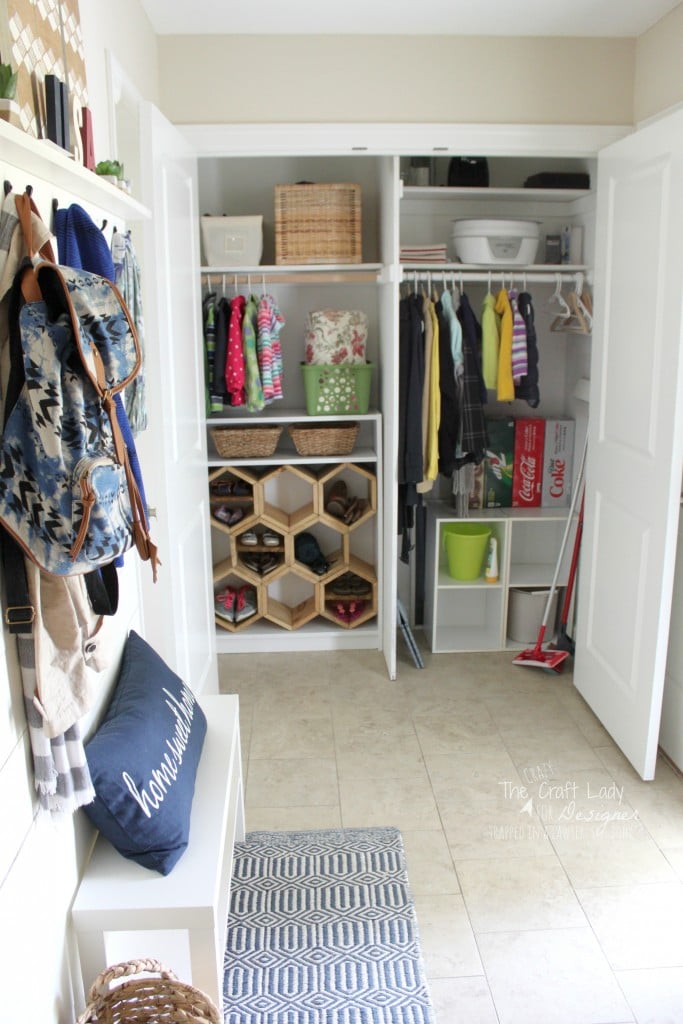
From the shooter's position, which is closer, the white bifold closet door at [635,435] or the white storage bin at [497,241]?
the white bifold closet door at [635,435]

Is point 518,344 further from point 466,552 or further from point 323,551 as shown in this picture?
point 323,551

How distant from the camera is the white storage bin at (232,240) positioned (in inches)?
137

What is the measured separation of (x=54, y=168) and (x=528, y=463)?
2.92 m

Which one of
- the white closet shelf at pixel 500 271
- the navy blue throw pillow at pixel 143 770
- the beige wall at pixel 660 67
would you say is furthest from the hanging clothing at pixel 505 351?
the navy blue throw pillow at pixel 143 770

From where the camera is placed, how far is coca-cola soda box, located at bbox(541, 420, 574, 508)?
3.88 meters

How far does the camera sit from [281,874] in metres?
2.35

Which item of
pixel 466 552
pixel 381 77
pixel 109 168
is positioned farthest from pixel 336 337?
pixel 109 168

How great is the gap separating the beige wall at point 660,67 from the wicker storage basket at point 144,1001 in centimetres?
287

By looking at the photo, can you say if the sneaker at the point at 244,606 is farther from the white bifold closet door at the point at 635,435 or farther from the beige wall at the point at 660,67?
the beige wall at the point at 660,67

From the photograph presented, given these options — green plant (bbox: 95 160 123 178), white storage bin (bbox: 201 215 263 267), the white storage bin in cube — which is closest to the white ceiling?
white storage bin (bbox: 201 215 263 267)

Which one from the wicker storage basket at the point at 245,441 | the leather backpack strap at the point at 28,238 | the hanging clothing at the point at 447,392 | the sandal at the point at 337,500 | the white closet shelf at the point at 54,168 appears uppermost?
the white closet shelf at the point at 54,168

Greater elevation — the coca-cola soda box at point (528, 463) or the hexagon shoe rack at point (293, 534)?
the coca-cola soda box at point (528, 463)

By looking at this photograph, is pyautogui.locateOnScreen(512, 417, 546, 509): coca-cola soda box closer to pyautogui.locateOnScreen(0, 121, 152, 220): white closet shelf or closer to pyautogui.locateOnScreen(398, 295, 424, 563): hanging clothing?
pyautogui.locateOnScreen(398, 295, 424, 563): hanging clothing

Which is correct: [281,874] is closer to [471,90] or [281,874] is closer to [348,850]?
[348,850]
